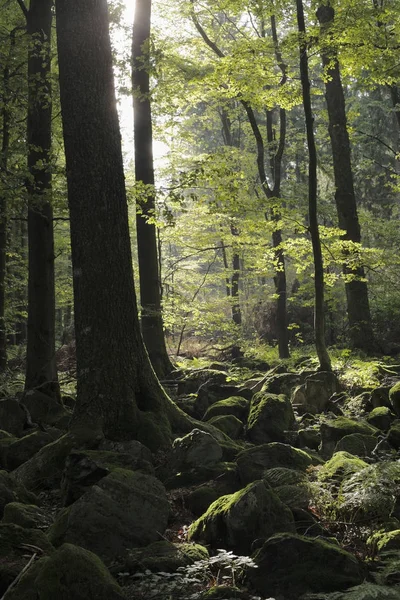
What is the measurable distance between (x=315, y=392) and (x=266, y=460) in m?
3.68

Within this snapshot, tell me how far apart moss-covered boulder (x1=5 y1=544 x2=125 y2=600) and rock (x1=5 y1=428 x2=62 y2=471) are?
127 inches

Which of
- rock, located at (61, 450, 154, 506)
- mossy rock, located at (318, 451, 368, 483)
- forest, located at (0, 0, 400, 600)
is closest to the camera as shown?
forest, located at (0, 0, 400, 600)

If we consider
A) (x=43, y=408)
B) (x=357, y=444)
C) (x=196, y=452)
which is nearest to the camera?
(x=196, y=452)

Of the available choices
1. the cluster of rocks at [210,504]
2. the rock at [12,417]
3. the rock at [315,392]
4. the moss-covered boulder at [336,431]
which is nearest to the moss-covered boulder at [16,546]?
the cluster of rocks at [210,504]

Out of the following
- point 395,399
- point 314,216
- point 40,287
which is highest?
point 314,216

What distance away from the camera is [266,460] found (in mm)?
5285

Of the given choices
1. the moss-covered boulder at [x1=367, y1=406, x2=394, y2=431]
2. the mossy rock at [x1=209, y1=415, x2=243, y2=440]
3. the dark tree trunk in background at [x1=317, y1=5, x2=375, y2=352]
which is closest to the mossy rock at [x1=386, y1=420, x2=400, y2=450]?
the moss-covered boulder at [x1=367, y1=406, x2=394, y2=431]

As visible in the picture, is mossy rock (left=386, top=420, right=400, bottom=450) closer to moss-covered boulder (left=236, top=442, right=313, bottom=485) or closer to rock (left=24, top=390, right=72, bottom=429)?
moss-covered boulder (left=236, top=442, right=313, bottom=485)

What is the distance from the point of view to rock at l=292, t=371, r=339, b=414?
8598 mm

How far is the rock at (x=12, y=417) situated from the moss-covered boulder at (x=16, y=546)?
3895 mm

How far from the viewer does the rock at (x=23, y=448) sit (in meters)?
6.03

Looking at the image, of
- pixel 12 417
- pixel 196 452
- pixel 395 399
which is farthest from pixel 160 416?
pixel 395 399

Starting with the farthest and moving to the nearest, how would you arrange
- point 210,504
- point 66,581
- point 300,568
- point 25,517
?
point 210,504, point 25,517, point 300,568, point 66,581

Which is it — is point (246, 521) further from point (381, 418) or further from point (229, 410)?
point (229, 410)
